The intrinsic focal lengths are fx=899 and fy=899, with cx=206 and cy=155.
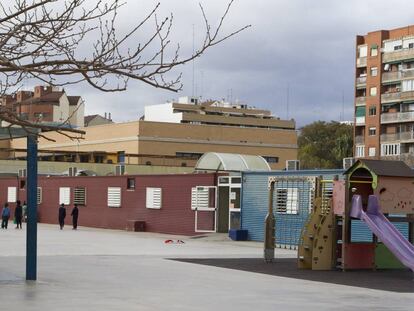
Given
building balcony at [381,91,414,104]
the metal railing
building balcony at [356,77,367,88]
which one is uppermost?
building balcony at [356,77,367,88]

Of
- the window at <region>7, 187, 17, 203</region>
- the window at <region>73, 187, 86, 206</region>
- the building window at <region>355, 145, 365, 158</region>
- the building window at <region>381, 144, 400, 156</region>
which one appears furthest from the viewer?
the building window at <region>355, 145, 365, 158</region>

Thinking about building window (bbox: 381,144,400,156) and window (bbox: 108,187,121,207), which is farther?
building window (bbox: 381,144,400,156)

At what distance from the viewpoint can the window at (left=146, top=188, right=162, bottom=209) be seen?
44938 mm

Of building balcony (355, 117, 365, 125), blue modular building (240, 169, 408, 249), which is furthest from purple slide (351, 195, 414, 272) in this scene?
building balcony (355, 117, 365, 125)

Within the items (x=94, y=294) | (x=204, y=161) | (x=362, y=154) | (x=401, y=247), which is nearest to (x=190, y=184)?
(x=204, y=161)

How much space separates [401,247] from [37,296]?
1012 centimetres

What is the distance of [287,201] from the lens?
115ft

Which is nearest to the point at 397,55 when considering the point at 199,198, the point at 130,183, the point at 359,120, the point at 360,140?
the point at 359,120

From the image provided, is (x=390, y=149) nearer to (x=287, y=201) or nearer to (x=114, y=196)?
(x=114, y=196)

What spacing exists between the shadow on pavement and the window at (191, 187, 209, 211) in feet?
47.5

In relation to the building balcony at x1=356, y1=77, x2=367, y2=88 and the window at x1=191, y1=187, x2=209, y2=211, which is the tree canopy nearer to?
the building balcony at x1=356, y1=77, x2=367, y2=88

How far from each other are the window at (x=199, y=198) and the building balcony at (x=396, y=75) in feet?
208

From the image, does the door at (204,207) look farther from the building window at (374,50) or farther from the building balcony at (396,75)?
the building window at (374,50)

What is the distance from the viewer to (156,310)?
13961mm
